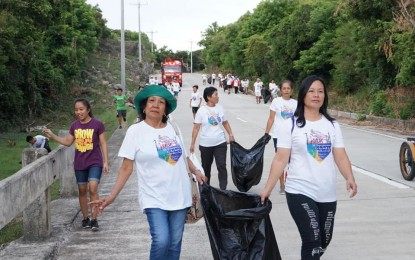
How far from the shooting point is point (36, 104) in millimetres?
27172

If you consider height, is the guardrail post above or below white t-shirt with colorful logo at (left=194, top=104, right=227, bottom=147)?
below

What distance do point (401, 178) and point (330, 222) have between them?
6.17 meters

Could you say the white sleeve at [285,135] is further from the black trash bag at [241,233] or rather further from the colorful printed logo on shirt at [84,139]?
the colorful printed logo on shirt at [84,139]

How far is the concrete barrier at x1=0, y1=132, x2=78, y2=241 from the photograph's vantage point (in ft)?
16.4

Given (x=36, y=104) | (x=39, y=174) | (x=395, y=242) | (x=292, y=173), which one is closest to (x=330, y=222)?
(x=292, y=173)

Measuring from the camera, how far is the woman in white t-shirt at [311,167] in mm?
4496

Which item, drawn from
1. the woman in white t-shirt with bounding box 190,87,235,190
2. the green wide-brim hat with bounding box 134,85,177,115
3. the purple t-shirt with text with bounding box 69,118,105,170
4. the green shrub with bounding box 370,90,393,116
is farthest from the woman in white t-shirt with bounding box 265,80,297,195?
the green shrub with bounding box 370,90,393,116

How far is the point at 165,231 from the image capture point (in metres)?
4.43

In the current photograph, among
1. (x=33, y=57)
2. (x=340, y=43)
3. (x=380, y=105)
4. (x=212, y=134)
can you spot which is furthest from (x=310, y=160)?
(x=340, y=43)

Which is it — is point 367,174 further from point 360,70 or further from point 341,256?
point 360,70

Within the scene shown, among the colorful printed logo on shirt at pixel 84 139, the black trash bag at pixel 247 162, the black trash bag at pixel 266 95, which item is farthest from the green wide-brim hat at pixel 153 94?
the black trash bag at pixel 266 95

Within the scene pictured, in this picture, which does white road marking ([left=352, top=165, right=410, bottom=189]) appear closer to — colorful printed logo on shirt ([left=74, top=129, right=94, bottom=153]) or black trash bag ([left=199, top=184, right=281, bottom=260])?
colorful printed logo on shirt ([left=74, top=129, right=94, bottom=153])

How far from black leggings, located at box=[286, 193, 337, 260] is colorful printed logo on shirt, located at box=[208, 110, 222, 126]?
171 inches

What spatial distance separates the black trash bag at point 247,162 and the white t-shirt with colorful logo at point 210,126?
1.49 feet
